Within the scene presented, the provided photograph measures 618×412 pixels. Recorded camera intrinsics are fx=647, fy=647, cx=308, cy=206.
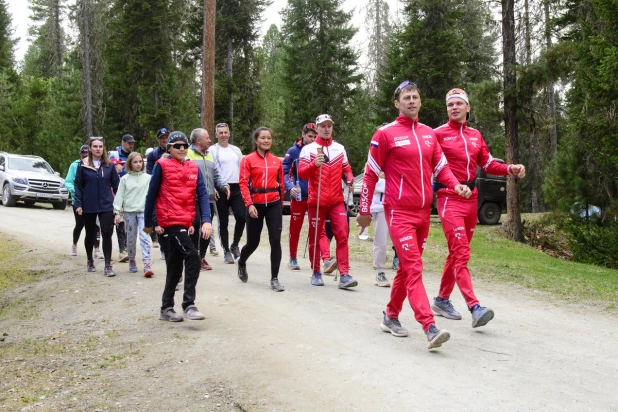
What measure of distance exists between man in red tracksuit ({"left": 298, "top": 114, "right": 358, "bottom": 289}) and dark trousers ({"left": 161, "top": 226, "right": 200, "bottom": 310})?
89.7 inches

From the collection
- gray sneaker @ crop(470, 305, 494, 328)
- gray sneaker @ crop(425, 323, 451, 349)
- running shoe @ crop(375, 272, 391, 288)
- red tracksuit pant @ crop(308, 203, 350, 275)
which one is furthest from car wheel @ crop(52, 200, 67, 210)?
gray sneaker @ crop(425, 323, 451, 349)

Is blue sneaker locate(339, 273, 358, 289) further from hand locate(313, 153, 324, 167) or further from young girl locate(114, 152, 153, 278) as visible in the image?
young girl locate(114, 152, 153, 278)

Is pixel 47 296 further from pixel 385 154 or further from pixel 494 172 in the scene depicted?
pixel 494 172

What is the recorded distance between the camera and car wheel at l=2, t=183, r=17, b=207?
24969 mm

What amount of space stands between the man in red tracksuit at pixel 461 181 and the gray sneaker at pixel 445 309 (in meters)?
0.32

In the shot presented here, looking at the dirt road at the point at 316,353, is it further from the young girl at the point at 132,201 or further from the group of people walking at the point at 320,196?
the young girl at the point at 132,201

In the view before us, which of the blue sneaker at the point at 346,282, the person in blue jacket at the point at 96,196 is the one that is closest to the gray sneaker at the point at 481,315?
the blue sneaker at the point at 346,282

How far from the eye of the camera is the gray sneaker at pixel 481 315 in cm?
641

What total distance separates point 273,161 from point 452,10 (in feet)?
82.8

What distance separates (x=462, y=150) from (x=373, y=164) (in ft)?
3.71

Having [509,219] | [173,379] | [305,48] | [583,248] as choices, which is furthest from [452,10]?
[173,379]

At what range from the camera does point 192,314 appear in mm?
7125

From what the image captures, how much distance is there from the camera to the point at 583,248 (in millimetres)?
15625

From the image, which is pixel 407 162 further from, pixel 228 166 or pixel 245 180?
pixel 228 166
